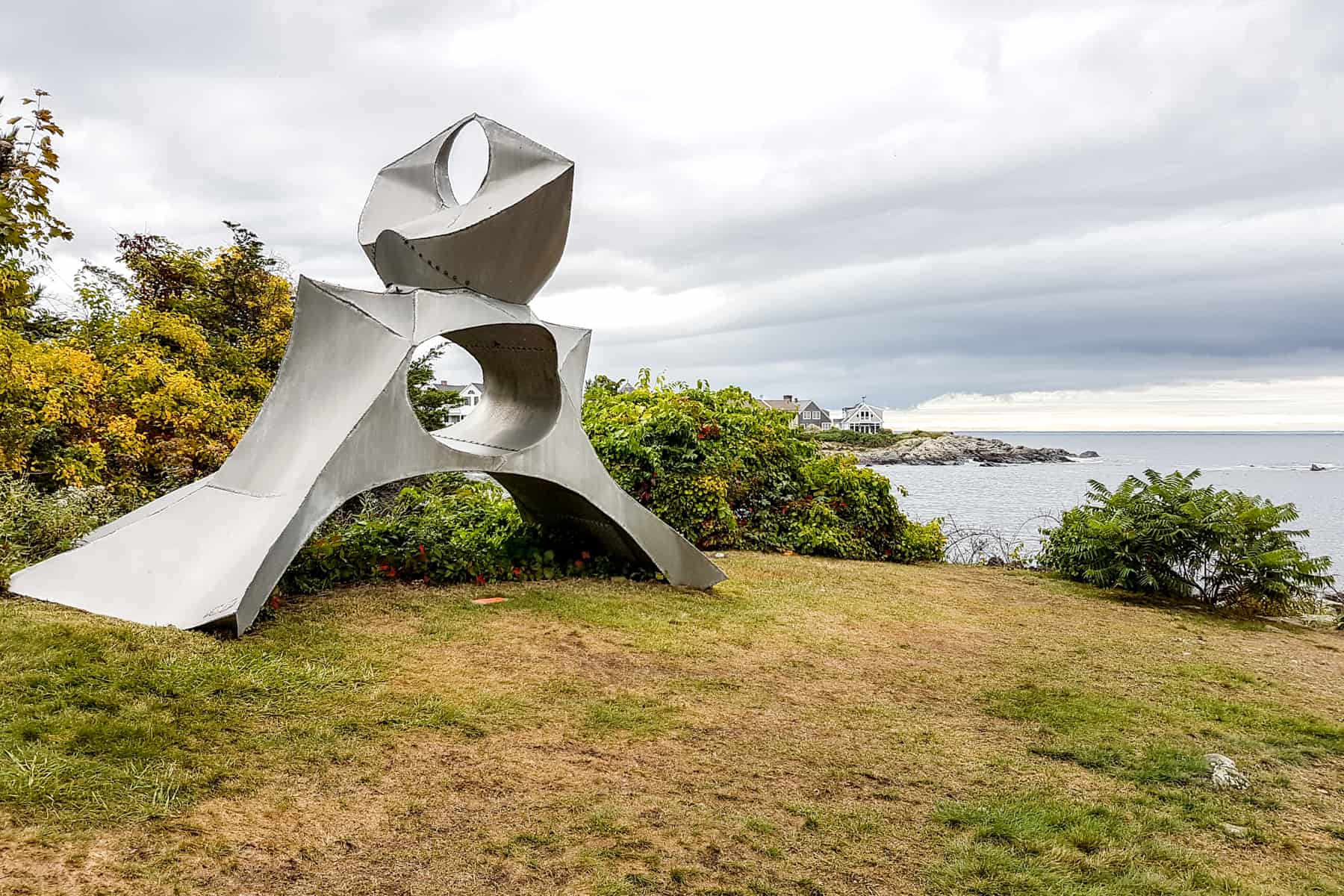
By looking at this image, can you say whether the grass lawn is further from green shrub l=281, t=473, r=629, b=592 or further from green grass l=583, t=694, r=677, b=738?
green shrub l=281, t=473, r=629, b=592

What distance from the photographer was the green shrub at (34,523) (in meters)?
6.89

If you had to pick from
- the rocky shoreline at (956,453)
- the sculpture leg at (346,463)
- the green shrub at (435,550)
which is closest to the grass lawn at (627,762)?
the sculpture leg at (346,463)

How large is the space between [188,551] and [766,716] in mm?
4061

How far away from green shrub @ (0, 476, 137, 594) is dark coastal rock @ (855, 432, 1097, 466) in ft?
185

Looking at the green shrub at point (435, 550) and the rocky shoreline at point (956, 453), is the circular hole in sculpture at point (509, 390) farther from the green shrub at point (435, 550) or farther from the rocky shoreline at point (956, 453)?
the rocky shoreline at point (956, 453)

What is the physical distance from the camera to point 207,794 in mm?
3354

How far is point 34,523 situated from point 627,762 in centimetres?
628

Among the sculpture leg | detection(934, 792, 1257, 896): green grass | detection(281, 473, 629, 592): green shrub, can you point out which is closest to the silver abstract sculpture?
the sculpture leg

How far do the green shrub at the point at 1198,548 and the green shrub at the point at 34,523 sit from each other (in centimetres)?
1050

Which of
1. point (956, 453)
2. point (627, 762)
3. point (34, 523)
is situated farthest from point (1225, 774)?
point (956, 453)

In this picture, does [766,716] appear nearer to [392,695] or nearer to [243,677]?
[392,695]

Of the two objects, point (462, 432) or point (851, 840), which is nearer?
point (851, 840)

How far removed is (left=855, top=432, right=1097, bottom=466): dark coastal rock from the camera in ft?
216

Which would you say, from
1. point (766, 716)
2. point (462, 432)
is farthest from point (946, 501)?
point (766, 716)
